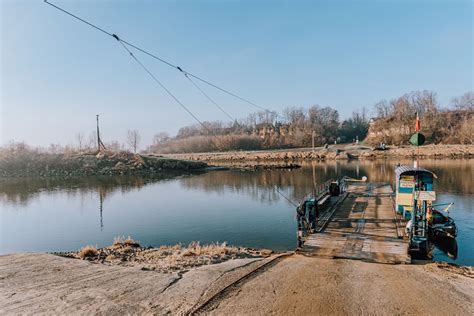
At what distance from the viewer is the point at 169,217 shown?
75.4 ft

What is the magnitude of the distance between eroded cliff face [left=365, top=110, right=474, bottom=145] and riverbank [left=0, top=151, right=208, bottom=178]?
210ft

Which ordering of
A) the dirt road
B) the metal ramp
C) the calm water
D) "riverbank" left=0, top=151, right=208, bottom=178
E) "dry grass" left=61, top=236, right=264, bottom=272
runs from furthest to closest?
"riverbank" left=0, top=151, right=208, bottom=178 → the calm water → the metal ramp → "dry grass" left=61, top=236, right=264, bottom=272 → the dirt road

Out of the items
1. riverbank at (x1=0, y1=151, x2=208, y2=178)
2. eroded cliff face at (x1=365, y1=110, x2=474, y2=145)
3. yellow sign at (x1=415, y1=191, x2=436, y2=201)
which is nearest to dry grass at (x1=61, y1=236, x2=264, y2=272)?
yellow sign at (x1=415, y1=191, x2=436, y2=201)

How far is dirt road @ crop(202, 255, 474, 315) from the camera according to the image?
6785mm

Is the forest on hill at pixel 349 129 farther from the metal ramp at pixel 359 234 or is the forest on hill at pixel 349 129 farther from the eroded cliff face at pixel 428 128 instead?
the metal ramp at pixel 359 234

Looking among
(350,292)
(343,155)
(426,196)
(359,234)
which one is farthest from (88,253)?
(343,155)

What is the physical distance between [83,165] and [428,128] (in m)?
95.2

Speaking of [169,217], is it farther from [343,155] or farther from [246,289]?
[343,155]

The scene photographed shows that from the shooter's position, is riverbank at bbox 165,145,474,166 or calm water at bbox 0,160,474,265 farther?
riverbank at bbox 165,145,474,166

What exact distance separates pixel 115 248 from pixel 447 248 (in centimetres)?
1461

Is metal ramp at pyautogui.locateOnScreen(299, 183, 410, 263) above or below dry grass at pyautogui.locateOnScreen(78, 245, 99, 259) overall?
above

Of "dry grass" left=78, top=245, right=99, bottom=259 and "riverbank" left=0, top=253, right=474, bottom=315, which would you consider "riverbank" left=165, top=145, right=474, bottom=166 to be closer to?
"dry grass" left=78, top=245, right=99, bottom=259

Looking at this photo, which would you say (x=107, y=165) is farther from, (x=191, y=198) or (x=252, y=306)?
(x=252, y=306)

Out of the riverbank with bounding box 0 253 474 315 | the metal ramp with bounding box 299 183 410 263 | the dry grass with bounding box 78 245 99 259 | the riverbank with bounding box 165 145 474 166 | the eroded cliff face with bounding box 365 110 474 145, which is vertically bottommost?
the dry grass with bounding box 78 245 99 259
